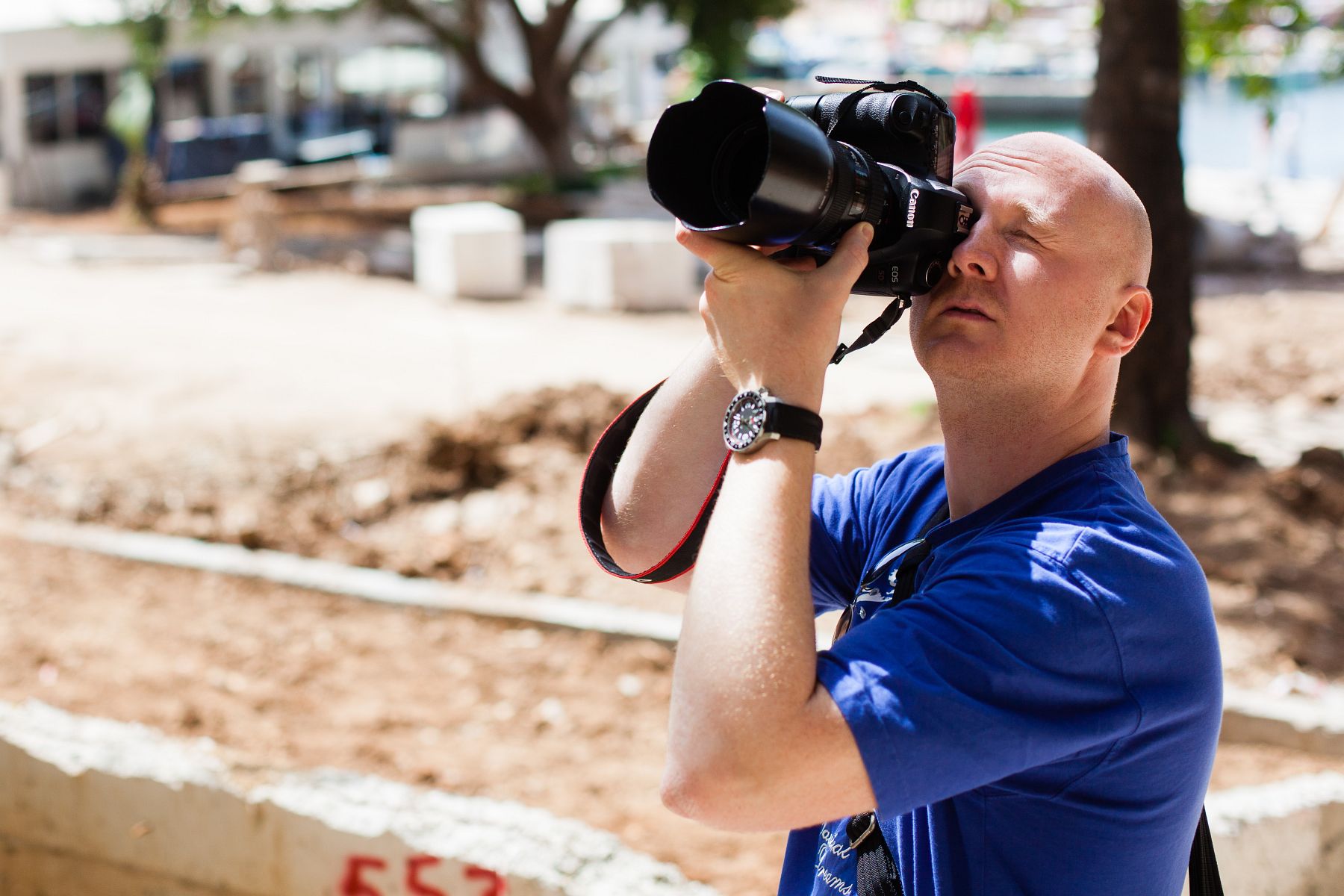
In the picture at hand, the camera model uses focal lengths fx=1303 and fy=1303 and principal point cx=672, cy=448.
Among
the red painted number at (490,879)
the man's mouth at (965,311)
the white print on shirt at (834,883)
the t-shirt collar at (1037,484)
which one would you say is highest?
the man's mouth at (965,311)

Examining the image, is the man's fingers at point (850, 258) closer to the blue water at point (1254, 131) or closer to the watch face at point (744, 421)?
the watch face at point (744, 421)

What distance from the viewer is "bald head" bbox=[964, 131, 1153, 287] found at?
1.50 metres

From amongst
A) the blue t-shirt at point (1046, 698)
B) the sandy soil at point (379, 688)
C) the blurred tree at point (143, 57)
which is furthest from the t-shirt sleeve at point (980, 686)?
the blurred tree at point (143, 57)

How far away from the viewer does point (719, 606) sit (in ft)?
4.19

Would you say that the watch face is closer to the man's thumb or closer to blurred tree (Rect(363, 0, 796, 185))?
the man's thumb

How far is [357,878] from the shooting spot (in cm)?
268

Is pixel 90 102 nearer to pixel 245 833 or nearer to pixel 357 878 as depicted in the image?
pixel 245 833

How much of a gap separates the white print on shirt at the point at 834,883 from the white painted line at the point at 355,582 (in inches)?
115

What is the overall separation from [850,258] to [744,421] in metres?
0.22

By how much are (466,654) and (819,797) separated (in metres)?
3.54

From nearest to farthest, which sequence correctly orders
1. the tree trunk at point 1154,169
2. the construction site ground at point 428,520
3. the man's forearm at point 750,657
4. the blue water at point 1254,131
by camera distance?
the man's forearm at point 750,657, the construction site ground at point 428,520, the tree trunk at point 1154,169, the blue water at point 1254,131

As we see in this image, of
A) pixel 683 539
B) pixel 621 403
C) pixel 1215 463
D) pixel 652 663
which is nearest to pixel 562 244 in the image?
pixel 621 403

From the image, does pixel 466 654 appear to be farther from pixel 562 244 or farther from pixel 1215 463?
pixel 562 244

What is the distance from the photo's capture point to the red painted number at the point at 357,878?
2656 mm
